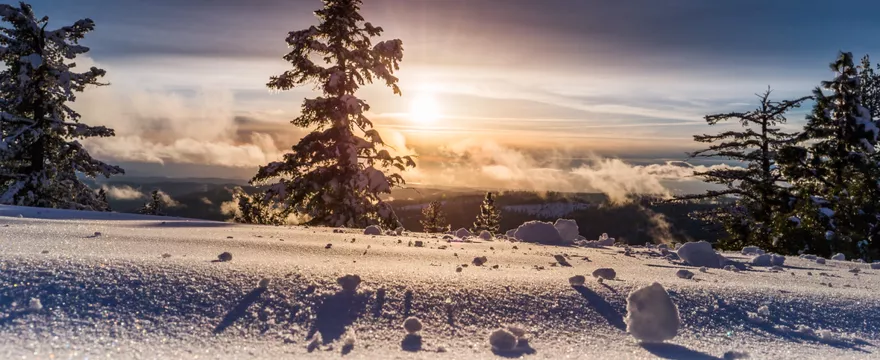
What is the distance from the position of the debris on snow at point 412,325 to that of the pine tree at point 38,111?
1690cm

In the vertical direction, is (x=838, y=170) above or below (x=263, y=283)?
above

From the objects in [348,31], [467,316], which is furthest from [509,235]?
[348,31]

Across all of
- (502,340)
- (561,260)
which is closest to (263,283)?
(502,340)

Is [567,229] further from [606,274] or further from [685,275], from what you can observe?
[606,274]

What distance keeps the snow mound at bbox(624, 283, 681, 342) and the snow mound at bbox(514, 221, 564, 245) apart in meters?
4.56

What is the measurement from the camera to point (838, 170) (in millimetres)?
16328

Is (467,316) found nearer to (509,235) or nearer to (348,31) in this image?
(509,235)

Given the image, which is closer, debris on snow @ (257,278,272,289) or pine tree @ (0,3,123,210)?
debris on snow @ (257,278,272,289)

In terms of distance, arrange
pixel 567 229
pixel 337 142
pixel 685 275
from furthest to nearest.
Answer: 1. pixel 337 142
2. pixel 567 229
3. pixel 685 275

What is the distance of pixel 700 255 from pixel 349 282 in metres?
3.88

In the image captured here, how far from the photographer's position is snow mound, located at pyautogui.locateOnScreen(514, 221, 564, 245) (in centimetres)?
721

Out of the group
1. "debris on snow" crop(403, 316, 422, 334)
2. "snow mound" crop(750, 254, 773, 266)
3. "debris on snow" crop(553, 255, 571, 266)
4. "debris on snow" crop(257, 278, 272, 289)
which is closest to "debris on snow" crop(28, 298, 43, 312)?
"debris on snow" crop(257, 278, 272, 289)

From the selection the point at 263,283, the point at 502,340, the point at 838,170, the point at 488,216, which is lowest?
the point at 488,216

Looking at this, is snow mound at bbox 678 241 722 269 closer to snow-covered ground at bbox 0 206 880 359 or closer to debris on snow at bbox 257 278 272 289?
snow-covered ground at bbox 0 206 880 359
